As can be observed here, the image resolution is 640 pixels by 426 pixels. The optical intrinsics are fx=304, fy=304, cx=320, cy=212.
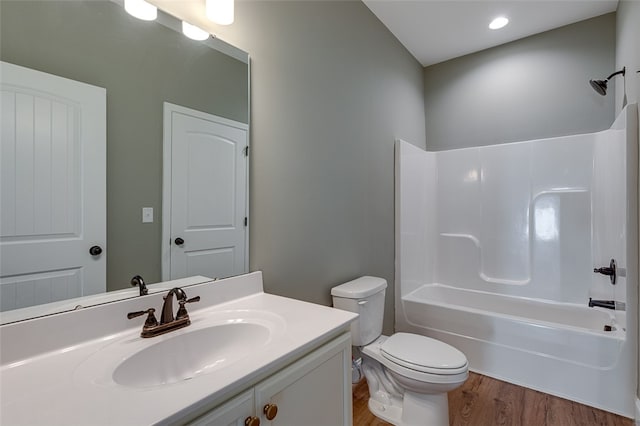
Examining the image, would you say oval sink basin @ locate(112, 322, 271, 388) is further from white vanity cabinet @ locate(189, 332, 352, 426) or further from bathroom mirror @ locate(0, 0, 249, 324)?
bathroom mirror @ locate(0, 0, 249, 324)

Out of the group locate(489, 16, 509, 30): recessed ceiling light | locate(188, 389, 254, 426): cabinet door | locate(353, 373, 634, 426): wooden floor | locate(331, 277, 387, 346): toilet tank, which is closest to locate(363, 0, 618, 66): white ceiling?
locate(489, 16, 509, 30): recessed ceiling light

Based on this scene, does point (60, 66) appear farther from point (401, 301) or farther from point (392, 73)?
point (401, 301)

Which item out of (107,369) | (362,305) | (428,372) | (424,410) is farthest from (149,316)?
(424,410)

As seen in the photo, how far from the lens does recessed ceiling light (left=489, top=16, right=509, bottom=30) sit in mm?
2383

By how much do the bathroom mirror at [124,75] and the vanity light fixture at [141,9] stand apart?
2 centimetres

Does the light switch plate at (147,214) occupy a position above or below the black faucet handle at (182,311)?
above

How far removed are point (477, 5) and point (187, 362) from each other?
2.82 metres

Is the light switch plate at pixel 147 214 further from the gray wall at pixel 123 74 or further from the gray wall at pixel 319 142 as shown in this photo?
the gray wall at pixel 319 142

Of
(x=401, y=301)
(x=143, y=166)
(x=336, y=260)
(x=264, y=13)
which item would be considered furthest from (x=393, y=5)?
(x=401, y=301)

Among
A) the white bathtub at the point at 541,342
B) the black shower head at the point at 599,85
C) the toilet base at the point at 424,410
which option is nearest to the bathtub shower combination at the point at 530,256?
the white bathtub at the point at 541,342

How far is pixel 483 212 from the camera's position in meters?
2.79

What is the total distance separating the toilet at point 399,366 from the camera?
1513 mm

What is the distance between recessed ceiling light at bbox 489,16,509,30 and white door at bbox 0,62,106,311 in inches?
109

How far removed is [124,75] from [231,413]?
1.08m
